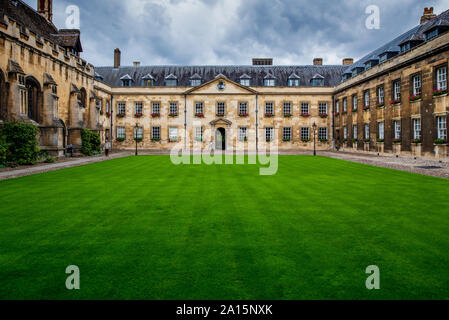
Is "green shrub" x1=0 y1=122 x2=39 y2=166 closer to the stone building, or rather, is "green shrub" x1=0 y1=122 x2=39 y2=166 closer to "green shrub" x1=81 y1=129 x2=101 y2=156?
the stone building

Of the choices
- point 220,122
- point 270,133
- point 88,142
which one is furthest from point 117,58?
point 270,133

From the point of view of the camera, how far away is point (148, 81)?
39969 millimetres

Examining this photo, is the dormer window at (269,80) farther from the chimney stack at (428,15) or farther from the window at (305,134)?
the chimney stack at (428,15)

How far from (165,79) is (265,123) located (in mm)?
14112

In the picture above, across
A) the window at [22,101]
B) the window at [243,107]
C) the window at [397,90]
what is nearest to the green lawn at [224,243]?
the window at [22,101]

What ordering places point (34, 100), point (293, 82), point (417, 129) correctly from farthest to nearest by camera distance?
point (293, 82) → point (417, 129) → point (34, 100)

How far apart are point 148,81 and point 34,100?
19.9 m

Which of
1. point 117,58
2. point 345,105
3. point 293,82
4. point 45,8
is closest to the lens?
point 45,8

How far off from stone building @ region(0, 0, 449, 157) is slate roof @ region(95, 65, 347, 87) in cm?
14

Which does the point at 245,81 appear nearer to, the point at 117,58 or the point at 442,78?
the point at 117,58

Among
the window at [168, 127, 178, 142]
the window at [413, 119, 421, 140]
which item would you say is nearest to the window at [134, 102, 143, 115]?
the window at [168, 127, 178, 142]

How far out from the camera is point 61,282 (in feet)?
11.1
